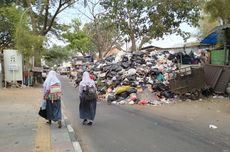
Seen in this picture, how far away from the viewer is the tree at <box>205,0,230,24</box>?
58.5 feet

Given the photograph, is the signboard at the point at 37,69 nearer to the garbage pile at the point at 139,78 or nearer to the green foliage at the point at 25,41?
the green foliage at the point at 25,41

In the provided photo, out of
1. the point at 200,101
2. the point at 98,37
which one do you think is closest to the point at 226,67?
the point at 200,101

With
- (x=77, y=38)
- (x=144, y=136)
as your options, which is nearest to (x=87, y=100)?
(x=144, y=136)

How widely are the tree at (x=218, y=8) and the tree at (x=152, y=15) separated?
73.3 ft

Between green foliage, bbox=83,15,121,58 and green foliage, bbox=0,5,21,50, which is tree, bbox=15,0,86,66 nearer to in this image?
green foliage, bbox=0,5,21,50

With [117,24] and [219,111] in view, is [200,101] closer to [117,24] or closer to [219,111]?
[219,111]

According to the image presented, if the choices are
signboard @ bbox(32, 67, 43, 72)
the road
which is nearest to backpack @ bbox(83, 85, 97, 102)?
the road

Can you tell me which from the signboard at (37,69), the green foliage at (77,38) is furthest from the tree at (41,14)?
the green foliage at (77,38)

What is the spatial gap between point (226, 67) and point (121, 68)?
8150mm

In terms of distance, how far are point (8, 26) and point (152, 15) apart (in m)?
22.3

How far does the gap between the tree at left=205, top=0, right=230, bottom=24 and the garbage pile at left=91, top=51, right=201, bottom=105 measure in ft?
17.0

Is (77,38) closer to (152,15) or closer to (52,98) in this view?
(152,15)

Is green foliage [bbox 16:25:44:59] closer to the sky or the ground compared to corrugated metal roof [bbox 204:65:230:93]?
closer to the sky

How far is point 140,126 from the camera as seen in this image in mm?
13719
